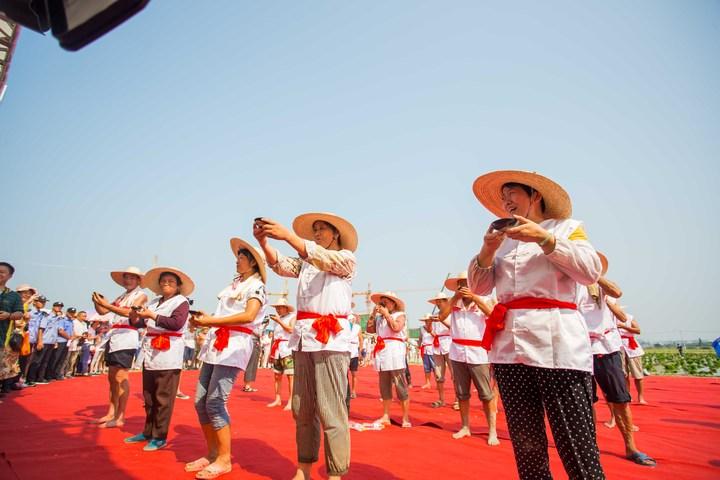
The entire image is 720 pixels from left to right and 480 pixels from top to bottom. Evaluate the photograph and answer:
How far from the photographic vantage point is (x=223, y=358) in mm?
3830

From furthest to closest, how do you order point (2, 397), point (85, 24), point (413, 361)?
point (413, 361)
point (2, 397)
point (85, 24)

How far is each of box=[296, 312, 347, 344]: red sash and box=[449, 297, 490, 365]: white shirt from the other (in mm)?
2949

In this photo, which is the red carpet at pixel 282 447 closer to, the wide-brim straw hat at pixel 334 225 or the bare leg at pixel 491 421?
the bare leg at pixel 491 421

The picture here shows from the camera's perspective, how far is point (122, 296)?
19.9ft

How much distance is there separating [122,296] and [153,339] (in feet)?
5.75

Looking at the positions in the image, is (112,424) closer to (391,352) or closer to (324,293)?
(391,352)

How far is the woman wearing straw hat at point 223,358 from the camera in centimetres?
371

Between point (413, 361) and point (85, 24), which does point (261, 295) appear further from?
point (413, 361)

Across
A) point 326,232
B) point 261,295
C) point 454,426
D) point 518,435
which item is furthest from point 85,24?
point 454,426

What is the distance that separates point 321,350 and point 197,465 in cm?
187

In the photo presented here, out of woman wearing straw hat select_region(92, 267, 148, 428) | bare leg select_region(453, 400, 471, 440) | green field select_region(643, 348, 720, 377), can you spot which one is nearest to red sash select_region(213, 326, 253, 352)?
woman wearing straw hat select_region(92, 267, 148, 428)

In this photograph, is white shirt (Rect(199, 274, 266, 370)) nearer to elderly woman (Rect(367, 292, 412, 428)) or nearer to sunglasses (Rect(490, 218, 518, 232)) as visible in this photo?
sunglasses (Rect(490, 218, 518, 232))

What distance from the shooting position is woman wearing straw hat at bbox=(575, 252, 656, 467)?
452cm

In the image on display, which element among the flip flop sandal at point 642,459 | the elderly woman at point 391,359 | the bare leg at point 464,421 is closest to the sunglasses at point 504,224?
the flip flop sandal at point 642,459
